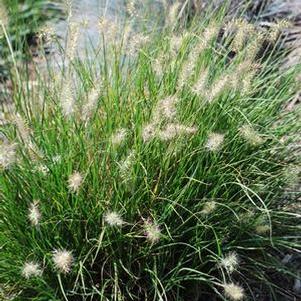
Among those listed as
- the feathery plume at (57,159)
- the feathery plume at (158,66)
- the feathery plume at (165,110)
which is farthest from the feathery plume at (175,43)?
the feathery plume at (57,159)

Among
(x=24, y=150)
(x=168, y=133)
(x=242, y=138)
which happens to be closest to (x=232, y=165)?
(x=242, y=138)

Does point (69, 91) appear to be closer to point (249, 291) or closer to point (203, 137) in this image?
point (203, 137)

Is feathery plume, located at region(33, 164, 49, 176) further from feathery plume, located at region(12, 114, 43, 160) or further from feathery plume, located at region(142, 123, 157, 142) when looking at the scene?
feathery plume, located at region(142, 123, 157, 142)

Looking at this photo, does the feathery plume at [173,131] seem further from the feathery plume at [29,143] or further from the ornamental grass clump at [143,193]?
the feathery plume at [29,143]

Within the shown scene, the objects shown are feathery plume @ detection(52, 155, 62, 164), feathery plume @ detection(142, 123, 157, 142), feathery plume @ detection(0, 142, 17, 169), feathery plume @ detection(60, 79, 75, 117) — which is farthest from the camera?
feathery plume @ detection(52, 155, 62, 164)

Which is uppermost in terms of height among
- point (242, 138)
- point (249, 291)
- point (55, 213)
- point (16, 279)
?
point (242, 138)

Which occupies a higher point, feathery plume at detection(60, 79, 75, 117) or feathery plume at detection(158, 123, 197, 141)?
feathery plume at detection(60, 79, 75, 117)

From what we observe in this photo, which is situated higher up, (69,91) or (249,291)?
(69,91)

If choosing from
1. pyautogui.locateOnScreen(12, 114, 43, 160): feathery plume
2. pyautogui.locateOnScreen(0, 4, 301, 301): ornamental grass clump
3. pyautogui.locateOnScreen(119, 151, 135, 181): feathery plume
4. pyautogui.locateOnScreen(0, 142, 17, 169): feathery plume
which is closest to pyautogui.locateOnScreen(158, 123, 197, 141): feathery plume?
pyautogui.locateOnScreen(0, 4, 301, 301): ornamental grass clump
